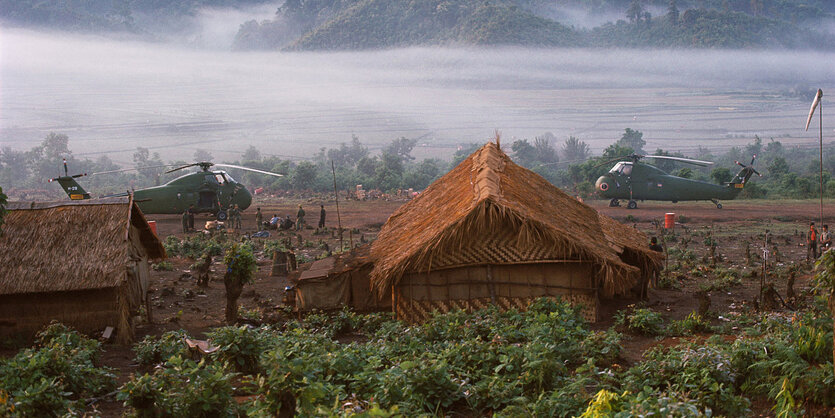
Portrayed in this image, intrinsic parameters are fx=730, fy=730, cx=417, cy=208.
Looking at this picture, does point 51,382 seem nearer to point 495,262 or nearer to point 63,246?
point 63,246

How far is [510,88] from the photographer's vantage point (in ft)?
508

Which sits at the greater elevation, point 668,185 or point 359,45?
point 359,45

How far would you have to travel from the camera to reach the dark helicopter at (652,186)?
37.8 metres

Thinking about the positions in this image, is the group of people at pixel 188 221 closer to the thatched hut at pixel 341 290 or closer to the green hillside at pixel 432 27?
the thatched hut at pixel 341 290

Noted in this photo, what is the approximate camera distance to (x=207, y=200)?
3428cm

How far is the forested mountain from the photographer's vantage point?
15250cm

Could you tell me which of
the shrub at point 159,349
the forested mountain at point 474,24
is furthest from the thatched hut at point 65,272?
the forested mountain at point 474,24

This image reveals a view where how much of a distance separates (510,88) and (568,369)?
149452mm

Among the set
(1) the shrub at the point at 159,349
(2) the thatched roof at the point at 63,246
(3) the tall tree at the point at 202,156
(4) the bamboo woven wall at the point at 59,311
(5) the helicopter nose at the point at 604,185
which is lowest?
(1) the shrub at the point at 159,349

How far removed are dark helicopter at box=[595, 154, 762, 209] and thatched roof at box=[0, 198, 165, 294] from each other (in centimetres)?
2893

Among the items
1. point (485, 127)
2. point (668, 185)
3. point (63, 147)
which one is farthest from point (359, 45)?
point (668, 185)

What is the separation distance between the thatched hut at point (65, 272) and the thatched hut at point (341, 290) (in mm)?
3162

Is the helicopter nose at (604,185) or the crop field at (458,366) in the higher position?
the helicopter nose at (604,185)

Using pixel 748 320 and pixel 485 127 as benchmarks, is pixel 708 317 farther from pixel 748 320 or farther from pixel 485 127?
pixel 485 127
